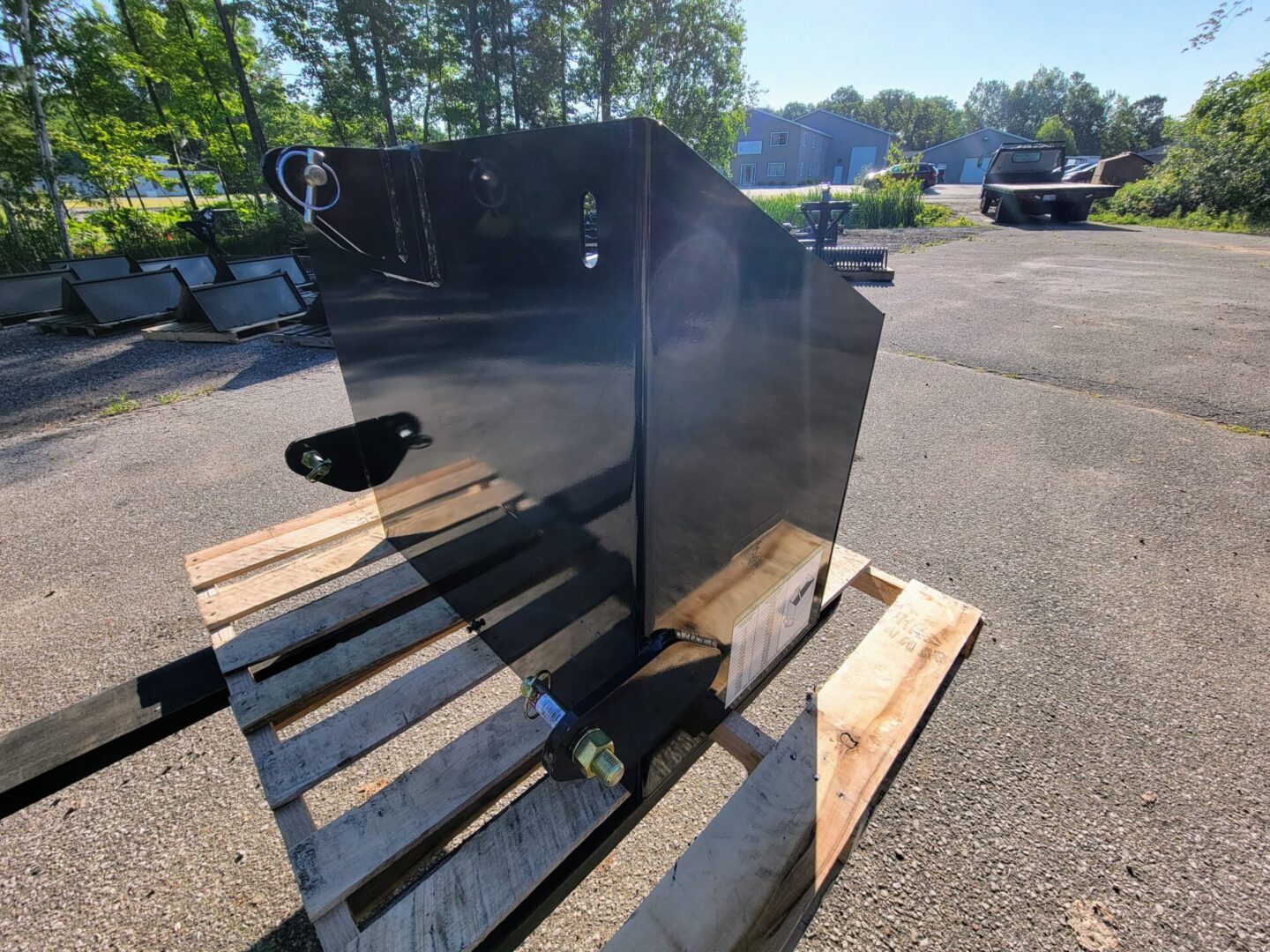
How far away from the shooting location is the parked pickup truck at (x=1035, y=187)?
44.1 feet

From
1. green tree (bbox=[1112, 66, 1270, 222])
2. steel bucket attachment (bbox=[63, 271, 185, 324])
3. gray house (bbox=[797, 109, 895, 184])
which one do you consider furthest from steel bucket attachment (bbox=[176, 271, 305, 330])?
gray house (bbox=[797, 109, 895, 184])

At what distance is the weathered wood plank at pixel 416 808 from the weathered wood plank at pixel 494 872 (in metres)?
0.07

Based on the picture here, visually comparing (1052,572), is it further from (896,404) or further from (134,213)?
(134,213)

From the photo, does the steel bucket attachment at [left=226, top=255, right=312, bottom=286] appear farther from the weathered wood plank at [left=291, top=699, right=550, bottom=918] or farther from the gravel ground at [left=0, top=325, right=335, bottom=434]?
the weathered wood plank at [left=291, top=699, right=550, bottom=918]

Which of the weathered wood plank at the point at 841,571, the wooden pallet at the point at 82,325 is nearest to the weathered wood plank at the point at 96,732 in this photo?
the weathered wood plank at the point at 841,571

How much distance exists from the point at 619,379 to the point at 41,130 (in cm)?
1448

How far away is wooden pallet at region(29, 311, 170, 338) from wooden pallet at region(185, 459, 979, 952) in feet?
22.6

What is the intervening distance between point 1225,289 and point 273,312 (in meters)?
11.7

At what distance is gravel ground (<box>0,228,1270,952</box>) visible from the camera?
1085 mm

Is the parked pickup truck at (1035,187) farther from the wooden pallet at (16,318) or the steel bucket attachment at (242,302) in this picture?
the wooden pallet at (16,318)

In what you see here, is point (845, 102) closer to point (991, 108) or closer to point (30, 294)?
point (991, 108)

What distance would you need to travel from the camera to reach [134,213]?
34.8 feet

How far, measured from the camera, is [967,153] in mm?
44406

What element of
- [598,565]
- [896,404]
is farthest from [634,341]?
[896,404]
